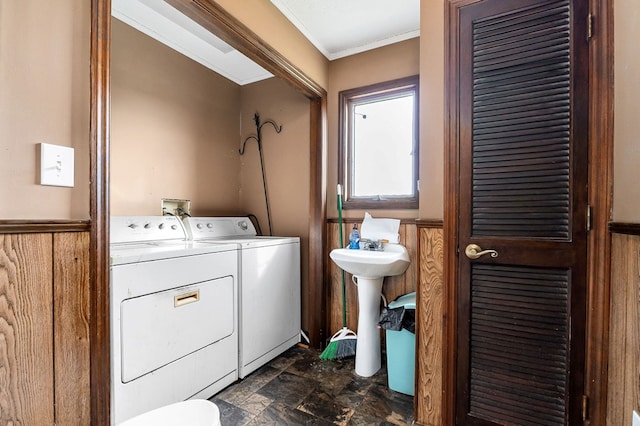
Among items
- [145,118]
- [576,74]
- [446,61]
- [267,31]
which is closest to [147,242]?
[145,118]

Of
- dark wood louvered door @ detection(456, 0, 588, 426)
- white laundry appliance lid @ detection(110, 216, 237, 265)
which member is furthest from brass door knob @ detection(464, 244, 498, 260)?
white laundry appliance lid @ detection(110, 216, 237, 265)

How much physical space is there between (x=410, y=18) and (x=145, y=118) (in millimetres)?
2043

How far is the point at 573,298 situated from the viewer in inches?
46.4

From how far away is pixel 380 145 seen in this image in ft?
Result: 7.93

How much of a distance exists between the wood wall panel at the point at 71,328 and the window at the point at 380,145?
1.85m

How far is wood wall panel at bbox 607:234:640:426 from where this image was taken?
93 cm

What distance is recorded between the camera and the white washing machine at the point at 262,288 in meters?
1.93

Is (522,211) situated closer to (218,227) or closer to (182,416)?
(182,416)

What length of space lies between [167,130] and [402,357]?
7.70 ft

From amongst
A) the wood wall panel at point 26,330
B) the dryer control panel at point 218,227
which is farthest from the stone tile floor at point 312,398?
the dryer control panel at point 218,227

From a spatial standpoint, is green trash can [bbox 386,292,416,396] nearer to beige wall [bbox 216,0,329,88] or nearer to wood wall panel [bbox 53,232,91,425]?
wood wall panel [bbox 53,232,91,425]

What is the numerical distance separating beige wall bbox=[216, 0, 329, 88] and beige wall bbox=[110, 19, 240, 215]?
0.95m

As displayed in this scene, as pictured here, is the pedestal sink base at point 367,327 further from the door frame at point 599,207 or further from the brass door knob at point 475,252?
the door frame at point 599,207

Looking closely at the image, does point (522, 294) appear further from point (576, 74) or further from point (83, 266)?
point (83, 266)
